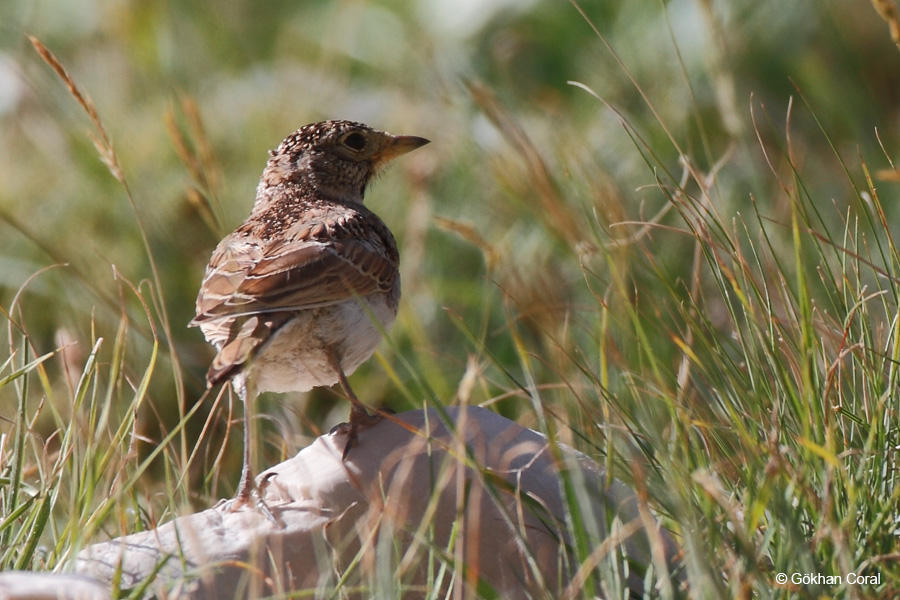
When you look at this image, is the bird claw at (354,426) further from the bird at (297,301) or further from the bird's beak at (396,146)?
the bird's beak at (396,146)

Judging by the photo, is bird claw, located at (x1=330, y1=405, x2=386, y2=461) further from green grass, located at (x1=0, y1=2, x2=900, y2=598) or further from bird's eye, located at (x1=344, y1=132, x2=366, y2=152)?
bird's eye, located at (x1=344, y1=132, x2=366, y2=152)

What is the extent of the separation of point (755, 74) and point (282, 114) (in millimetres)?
3486

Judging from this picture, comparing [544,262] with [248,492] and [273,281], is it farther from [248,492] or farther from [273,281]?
[248,492]

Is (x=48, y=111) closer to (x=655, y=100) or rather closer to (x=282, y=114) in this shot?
(x=282, y=114)

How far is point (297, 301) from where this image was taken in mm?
3385

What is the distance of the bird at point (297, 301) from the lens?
3287mm

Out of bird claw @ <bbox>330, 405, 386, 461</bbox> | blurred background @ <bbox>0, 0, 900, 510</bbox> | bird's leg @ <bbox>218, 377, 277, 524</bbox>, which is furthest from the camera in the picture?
blurred background @ <bbox>0, 0, 900, 510</bbox>

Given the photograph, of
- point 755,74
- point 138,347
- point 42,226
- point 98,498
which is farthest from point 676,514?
point 755,74

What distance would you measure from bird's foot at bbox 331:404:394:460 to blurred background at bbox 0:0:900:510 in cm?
17

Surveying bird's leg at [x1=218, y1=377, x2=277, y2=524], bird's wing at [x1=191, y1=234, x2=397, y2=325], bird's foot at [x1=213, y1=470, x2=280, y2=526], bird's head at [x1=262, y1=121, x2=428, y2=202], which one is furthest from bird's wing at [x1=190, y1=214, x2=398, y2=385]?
bird's head at [x1=262, y1=121, x2=428, y2=202]

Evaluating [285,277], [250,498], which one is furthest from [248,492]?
[285,277]

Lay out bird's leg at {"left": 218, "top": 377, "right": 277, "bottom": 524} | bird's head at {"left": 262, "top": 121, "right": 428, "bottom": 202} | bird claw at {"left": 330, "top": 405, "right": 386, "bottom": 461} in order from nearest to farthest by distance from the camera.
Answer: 1. bird's leg at {"left": 218, "top": 377, "right": 277, "bottom": 524}
2. bird claw at {"left": 330, "top": 405, "right": 386, "bottom": 461}
3. bird's head at {"left": 262, "top": 121, "right": 428, "bottom": 202}

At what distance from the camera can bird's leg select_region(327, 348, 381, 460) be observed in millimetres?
3266

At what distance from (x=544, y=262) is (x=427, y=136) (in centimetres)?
162
